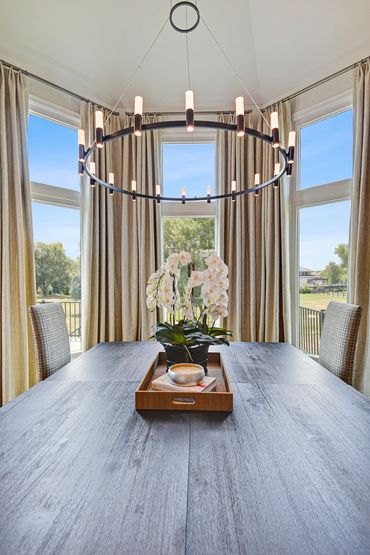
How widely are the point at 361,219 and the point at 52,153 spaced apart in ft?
9.88

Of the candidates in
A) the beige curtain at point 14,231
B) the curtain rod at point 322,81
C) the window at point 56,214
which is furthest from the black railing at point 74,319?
the curtain rod at point 322,81

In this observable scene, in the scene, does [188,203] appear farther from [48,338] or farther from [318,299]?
[48,338]

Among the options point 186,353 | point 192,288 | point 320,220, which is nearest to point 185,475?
point 186,353

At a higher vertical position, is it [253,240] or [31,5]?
[31,5]

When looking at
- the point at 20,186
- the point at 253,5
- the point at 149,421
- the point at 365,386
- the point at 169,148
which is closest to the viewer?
the point at 149,421

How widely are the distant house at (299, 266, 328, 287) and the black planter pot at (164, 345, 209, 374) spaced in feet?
7.09

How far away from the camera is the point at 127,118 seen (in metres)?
3.23

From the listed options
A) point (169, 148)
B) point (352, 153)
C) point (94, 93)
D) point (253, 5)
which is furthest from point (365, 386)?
point (94, 93)

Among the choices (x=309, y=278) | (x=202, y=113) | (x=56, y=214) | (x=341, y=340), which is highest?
(x=202, y=113)

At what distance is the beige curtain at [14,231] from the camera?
2375 mm

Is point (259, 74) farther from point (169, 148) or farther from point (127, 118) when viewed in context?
point (127, 118)

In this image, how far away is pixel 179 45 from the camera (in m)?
2.92

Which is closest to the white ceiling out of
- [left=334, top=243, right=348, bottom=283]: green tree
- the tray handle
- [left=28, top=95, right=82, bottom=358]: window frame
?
[left=28, top=95, right=82, bottom=358]: window frame

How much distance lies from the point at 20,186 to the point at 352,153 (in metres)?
2.92
